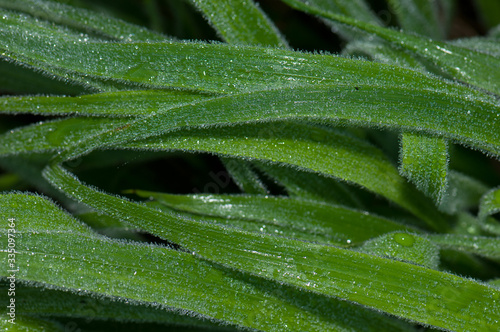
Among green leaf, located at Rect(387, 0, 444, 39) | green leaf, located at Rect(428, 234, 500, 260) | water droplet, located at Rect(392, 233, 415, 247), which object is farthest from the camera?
green leaf, located at Rect(387, 0, 444, 39)

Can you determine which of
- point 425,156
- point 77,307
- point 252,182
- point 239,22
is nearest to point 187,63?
point 239,22

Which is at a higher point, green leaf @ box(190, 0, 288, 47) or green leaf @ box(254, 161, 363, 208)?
green leaf @ box(190, 0, 288, 47)

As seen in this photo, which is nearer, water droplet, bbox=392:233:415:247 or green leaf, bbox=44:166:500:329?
green leaf, bbox=44:166:500:329

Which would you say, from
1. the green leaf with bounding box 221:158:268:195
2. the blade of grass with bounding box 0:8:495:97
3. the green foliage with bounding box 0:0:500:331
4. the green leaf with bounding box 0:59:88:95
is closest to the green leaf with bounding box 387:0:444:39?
the green foliage with bounding box 0:0:500:331

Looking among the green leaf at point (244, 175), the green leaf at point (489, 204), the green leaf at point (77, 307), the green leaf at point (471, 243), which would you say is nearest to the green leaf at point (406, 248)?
the green leaf at point (471, 243)

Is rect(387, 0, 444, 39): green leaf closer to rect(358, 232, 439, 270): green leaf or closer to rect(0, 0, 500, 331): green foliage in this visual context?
rect(0, 0, 500, 331): green foliage

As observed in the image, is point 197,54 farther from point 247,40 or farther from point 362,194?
point 362,194

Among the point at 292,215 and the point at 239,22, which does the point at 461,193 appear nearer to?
the point at 292,215
